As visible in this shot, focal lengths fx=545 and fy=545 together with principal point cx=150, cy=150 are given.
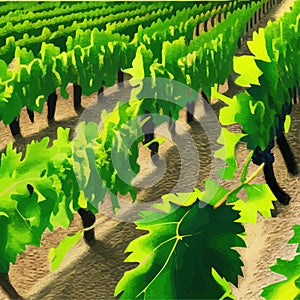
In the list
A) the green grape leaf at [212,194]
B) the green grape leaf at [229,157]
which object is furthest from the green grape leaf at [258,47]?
the green grape leaf at [212,194]

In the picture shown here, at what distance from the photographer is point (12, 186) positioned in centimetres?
427

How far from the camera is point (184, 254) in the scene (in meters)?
2.01

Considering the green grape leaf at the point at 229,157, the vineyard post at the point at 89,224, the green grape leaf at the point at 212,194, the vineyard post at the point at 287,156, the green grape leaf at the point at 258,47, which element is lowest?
the vineyard post at the point at 287,156

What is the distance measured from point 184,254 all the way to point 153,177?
596cm

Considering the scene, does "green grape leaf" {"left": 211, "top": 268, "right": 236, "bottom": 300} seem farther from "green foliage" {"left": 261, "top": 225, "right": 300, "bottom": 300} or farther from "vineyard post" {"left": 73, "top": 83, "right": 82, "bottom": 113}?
"vineyard post" {"left": 73, "top": 83, "right": 82, "bottom": 113}

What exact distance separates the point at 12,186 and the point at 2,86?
4822 millimetres

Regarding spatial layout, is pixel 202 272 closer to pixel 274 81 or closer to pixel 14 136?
pixel 274 81

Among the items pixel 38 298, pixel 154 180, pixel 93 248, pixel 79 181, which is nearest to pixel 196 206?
pixel 79 181

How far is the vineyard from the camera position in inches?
81.3

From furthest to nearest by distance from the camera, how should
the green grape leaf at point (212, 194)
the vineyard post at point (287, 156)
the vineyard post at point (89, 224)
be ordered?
the vineyard post at point (287, 156) < the vineyard post at point (89, 224) < the green grape leaf at point (212, 194)

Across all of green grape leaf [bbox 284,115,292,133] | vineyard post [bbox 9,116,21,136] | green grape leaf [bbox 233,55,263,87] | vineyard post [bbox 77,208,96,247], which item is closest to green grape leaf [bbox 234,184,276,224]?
green grape leaf [bbox 233,55,263,87]

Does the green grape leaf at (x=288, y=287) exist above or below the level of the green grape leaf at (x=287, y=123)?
above

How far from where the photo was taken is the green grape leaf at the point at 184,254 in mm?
1953

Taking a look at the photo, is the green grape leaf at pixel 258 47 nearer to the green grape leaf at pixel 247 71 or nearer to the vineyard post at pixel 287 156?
the green grape leaf at pixel 247 71
